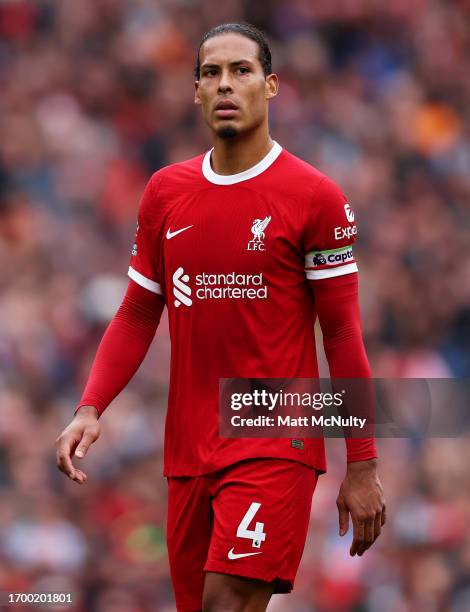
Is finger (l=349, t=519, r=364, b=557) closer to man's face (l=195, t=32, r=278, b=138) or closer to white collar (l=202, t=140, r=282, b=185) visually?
white collar (l=202, t=140, r=282, b=185)

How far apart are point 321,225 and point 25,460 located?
4.88 meters

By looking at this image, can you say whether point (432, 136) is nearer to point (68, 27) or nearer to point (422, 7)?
point (422, 7)

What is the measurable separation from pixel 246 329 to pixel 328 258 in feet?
1.28

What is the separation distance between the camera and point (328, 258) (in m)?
5.60

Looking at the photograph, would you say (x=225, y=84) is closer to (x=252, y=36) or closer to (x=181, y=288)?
(x=252, y=36)

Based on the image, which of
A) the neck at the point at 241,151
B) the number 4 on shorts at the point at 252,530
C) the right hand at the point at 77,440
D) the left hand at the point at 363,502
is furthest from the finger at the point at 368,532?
the neck at the point at 241,151

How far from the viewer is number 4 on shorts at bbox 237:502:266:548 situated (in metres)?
5.42

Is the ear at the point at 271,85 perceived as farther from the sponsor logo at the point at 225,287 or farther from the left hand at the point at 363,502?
the left hand at the point at 363,502

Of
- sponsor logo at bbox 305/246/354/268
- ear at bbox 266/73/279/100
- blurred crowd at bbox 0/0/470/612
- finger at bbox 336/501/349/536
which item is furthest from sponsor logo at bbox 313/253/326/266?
blurred crowd at bbox 0/0/470/612

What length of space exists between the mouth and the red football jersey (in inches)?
8.5

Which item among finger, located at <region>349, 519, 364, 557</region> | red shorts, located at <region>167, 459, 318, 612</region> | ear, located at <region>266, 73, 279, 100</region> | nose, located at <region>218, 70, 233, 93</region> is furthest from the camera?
ear, located at <region>266, 73, 279, 100</region>

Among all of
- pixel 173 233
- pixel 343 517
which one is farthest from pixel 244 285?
pixel 343 517

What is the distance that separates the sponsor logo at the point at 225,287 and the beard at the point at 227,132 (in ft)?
1.67

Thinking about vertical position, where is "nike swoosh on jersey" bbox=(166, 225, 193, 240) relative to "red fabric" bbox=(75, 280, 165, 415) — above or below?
above
